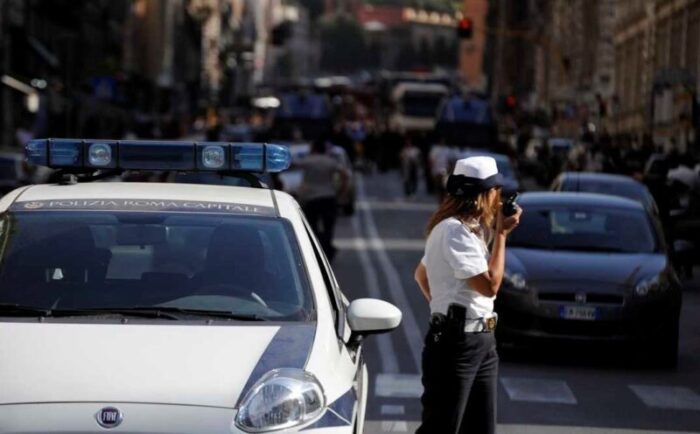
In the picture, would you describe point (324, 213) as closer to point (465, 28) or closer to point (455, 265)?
point (455, 265)

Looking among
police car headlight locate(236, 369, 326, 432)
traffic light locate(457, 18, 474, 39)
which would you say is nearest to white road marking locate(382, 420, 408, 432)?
police car headlight locate(236, 369, 326, 432)

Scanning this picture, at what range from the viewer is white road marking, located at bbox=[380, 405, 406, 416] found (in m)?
12.3

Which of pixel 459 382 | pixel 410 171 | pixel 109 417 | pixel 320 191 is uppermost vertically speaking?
pixel 109 417

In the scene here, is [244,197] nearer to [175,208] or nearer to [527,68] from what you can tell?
[175,208]

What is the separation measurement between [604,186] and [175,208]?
17.1 meters

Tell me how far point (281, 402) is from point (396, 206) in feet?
135

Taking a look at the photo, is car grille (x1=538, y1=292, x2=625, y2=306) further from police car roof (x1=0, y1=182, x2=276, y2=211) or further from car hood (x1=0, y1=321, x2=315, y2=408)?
car hood (x1=0, y1=321, x2=315, y2=408)

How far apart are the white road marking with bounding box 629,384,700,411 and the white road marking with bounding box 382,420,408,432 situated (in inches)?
86.3

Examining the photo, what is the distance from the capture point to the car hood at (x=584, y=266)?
50.5ft

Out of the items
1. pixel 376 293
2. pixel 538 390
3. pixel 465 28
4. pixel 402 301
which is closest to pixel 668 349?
pixel 538 390

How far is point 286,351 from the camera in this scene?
22.8 feet

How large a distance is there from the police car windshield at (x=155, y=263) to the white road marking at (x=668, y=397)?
6046mm

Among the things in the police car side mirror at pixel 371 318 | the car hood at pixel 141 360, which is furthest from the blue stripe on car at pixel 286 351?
the police car side mirror at pixel 371 318

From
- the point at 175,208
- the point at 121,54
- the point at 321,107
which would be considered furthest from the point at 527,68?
the point at 175,208
